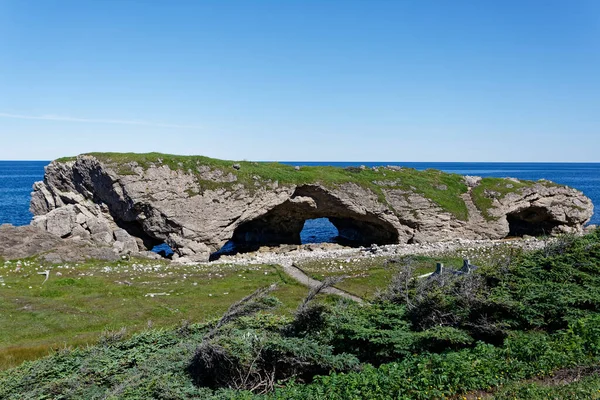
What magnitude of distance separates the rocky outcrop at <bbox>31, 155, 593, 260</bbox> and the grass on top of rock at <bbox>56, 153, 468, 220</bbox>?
18 cm

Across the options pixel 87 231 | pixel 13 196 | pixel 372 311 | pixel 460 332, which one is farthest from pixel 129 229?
pixel 13 196

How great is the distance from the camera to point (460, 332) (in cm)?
1622

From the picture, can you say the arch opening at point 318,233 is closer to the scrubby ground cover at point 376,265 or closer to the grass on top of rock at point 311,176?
the grass on top of rock at point 311,176

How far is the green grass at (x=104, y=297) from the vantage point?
81.7ft

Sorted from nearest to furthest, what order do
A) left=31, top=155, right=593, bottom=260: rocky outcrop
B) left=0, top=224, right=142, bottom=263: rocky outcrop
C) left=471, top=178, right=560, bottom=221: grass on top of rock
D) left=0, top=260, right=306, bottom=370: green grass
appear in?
left=0, top=260, right=306, bottom=370: green grass, left=0, top=224, right=142, bottom=263: rocky outcrop, left=31, top=155, right=593, bottom=260: rocky outcrop, left=471, top=178, right=560, bottom=221: grass on top of rock

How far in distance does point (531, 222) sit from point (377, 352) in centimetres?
5745

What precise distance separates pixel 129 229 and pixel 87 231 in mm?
4680

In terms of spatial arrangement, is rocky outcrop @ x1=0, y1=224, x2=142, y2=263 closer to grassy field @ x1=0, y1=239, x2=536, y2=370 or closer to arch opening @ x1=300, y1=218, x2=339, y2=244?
grassy field @ x1=0, y1=239, x2=536, y2=370

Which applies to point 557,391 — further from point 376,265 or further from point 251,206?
point 251,206

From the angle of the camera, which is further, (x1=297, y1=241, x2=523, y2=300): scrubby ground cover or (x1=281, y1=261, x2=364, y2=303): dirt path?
(x1=297, y1=241, x2=523, y2=300): scrubby ground cover

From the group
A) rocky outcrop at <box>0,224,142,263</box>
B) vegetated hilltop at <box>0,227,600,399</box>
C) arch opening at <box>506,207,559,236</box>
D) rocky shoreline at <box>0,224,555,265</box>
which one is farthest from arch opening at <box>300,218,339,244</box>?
vegetated hilltop at <box>0,227,600,399</box>

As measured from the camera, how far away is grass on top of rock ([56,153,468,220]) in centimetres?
5203

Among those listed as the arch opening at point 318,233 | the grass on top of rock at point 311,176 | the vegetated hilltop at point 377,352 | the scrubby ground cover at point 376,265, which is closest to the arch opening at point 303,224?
the arch opening at point 318,233

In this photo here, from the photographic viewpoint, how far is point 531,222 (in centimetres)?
6475
